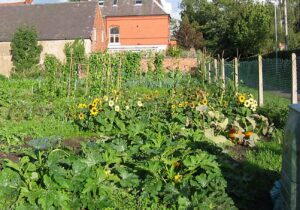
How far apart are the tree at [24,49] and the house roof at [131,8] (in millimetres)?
15237

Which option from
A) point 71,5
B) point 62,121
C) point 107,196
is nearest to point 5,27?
point 71,5

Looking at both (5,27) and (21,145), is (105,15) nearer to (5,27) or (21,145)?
(5,27)

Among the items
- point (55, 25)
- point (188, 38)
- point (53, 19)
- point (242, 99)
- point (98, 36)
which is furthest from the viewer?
point (188, 38)

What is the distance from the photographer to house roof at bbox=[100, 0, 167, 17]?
173ft

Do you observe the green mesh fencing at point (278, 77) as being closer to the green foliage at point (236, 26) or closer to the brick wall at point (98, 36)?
the green foliage at point (236, 26)

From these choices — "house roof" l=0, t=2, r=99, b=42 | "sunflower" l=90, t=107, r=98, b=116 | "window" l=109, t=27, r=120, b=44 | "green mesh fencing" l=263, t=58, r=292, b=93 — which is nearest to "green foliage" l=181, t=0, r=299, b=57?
"window" l=109, t=27, r=120, b=44

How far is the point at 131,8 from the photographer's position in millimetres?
53938

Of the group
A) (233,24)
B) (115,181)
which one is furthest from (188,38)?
(115,181)

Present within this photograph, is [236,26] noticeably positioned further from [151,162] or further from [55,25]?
[151,162]

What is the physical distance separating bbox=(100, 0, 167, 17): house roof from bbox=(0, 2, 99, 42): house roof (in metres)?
7.93

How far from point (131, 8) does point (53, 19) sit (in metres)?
10.8

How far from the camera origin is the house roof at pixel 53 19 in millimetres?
43438

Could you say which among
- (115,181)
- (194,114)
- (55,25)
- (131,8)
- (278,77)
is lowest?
(115,181)

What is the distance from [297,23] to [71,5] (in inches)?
1257
